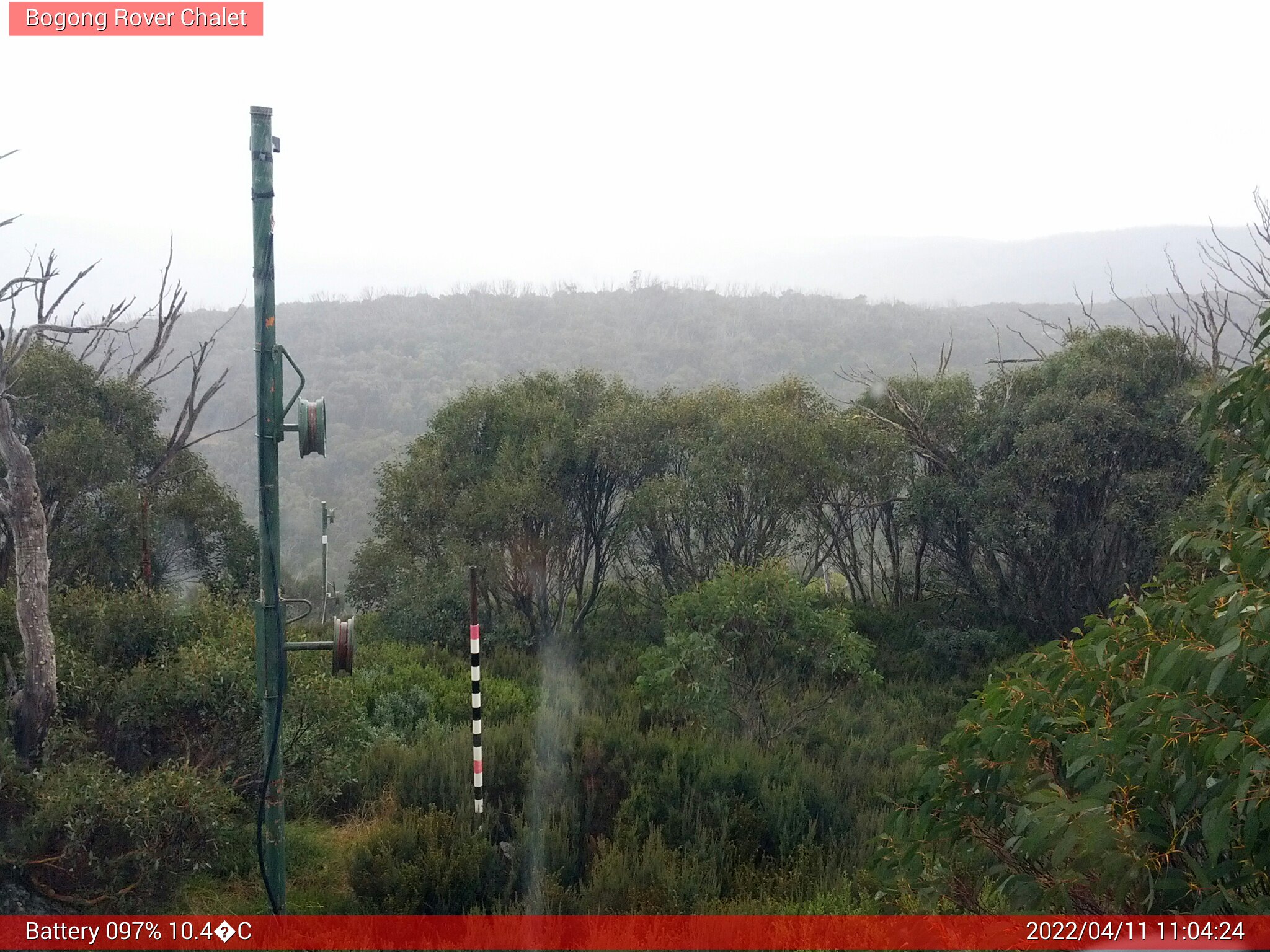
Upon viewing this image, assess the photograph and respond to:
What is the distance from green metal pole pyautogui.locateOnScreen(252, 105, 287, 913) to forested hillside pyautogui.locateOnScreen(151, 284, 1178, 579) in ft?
93.7

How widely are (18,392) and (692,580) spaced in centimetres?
1039

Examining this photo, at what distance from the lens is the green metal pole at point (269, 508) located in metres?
5.32

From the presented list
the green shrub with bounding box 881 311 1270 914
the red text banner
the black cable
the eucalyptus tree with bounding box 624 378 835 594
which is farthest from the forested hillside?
the green shrub with bounding box 881 311 1270 914

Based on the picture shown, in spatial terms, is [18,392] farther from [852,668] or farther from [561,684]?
[852,668]

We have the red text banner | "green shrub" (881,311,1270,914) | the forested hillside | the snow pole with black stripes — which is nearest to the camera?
"green shrub" (881,311,1270,914)

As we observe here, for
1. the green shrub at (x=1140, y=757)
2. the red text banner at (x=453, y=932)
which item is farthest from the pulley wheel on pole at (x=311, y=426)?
the green shrub at (x=1140, y=757)

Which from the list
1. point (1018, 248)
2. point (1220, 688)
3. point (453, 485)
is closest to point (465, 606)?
point (453, 485)

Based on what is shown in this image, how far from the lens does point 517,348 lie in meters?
57.5

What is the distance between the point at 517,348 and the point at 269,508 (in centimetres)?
5282

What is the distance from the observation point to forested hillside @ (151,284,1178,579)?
40.0 m

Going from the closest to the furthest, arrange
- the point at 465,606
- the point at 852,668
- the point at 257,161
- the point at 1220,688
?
the point at 1220,688 → the point at 257,161 → the point at 852,668 → the point at 465,606

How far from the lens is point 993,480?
16172 mm
